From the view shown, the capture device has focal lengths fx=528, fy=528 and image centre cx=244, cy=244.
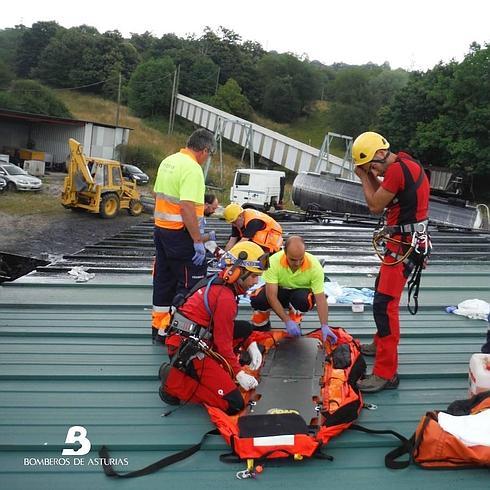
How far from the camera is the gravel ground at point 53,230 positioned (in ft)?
48.0

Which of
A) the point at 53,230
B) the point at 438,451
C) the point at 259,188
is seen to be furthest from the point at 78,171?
the point at 438,451

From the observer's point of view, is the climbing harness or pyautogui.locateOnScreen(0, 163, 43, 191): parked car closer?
the climbing harness

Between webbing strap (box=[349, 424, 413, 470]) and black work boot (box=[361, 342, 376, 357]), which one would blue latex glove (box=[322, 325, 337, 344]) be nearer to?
black work boot (box=[361, 342, 376, 357])

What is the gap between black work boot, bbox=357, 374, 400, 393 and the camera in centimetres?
343

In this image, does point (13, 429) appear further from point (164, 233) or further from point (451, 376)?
point (451, 376)

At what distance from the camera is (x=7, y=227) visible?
16938 millimetres

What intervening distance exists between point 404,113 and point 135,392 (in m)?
36.4

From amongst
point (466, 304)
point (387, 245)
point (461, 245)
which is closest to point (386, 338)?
point (387, 245)

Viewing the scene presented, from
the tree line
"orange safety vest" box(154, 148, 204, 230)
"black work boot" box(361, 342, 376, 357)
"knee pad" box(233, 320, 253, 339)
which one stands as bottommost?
"black work boot" box(361, 342, 376, 357)

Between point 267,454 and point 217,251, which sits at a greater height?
point 217,251

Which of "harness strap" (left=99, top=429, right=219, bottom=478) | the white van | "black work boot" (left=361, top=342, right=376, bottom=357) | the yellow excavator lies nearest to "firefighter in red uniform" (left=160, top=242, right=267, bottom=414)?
"harness strap" (left=99, top=429, right=219, bottom=478)

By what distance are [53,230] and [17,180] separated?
7492 mm

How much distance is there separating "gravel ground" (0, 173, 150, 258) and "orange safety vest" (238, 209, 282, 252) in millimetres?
8856

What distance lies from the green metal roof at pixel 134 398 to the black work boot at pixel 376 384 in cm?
5
